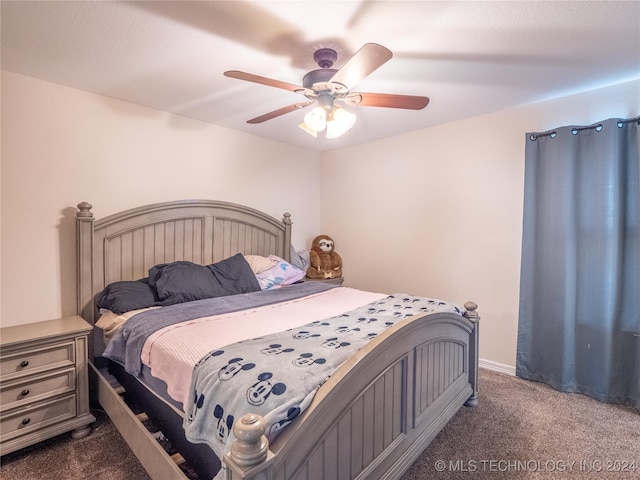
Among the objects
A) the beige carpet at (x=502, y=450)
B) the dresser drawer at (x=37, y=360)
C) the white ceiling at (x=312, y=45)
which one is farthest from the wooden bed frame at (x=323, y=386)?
the white ceiling at (x=312, y=45)

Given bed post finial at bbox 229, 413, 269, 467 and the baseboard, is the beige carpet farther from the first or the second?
bed post finial at bbox 229, 413, 269, 467

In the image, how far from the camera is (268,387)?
1.11 metres

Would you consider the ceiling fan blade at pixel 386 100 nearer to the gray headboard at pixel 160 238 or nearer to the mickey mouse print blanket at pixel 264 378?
the mickey mouse print blanket at pixel 264 378

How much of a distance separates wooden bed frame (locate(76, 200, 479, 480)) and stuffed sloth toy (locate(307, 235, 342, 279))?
0.86m

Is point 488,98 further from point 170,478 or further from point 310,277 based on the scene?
point 170,478

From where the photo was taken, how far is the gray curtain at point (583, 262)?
224 centimetres

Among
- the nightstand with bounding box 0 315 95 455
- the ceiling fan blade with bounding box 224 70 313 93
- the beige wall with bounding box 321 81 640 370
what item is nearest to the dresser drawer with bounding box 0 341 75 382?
the nightstand with bounding box 0 315 95 455

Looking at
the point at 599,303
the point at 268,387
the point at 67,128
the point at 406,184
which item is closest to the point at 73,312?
the point at 67,128

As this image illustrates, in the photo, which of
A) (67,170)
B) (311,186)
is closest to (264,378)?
(67,170)

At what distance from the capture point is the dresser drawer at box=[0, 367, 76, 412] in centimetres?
175

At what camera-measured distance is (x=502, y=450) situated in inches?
72.2

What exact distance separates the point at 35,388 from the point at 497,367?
3.42 metres

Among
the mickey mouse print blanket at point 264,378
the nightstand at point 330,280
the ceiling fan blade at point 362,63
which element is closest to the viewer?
the mickey mouse print blanket at point 264,378

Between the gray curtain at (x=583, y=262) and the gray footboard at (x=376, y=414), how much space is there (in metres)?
0.84
